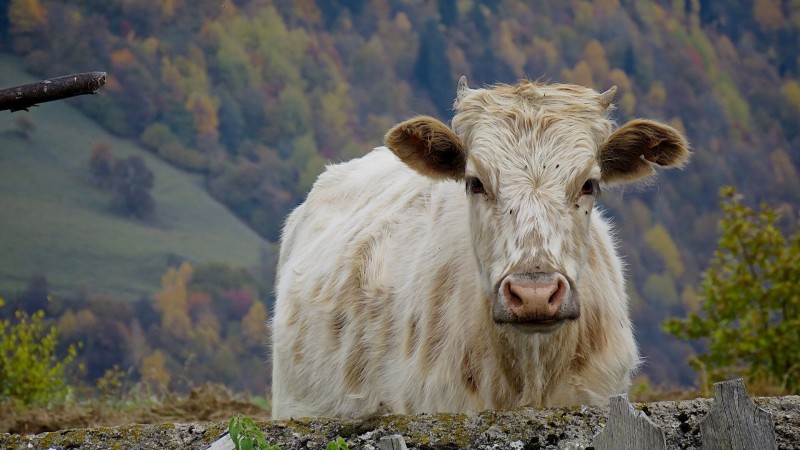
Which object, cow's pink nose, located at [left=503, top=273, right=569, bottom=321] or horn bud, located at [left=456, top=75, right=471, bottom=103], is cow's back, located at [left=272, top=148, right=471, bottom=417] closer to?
horn bud, located at [left=456, top=75, right=471, bottom=103]

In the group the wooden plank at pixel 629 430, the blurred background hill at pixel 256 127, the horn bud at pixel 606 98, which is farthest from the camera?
the blurred background hill at pixel 256 127

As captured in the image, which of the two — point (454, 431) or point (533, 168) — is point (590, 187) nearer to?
point (533, 168)

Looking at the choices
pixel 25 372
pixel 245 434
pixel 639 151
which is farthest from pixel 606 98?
pixel 25 372

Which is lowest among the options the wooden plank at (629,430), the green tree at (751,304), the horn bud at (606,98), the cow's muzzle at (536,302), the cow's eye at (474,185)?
the wooden plank at (629,430)

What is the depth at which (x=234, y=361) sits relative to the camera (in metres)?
18.4

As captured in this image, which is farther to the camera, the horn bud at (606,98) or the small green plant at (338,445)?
the horn bud at (606,98)

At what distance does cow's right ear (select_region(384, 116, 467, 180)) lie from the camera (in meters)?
5.01

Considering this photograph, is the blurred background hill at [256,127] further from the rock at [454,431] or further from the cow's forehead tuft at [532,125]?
the rock at [454,431]

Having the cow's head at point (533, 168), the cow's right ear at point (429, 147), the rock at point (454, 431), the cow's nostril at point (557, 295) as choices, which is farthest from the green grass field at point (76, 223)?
the rock at point (454, 431)

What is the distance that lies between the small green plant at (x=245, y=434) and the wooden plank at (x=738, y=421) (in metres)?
0.99

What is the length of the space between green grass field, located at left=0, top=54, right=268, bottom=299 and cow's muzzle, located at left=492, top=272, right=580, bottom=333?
14288 mm

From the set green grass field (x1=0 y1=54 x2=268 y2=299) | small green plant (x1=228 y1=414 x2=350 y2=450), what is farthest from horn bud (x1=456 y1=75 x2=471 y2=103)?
green grass field (x1=0 y1=54 x2=268 y2=299)

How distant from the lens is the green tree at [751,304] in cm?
961

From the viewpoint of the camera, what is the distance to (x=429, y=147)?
16.6ft
